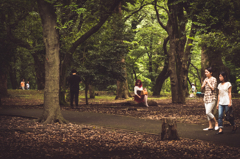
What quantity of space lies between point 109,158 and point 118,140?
1.89 metres

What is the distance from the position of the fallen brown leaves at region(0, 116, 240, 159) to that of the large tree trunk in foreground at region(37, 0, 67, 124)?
101 centimetres

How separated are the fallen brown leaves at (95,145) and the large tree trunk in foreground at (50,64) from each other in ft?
3.32

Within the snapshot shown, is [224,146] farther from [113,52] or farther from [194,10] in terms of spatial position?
[113,52]

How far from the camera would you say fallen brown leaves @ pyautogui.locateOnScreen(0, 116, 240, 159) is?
576 cm

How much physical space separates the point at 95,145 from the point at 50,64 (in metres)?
4.04

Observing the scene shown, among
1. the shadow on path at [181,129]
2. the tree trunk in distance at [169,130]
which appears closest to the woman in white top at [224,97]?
the shadow on path at [181,129]

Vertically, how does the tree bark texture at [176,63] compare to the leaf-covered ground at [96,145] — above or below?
above

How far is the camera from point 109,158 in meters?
5.53

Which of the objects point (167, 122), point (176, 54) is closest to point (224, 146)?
point (167, 122)

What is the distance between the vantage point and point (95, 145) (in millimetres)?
6734

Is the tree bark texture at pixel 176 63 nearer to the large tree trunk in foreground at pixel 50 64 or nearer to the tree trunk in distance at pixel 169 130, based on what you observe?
the large tree trunk in foreground at pixel 50 64

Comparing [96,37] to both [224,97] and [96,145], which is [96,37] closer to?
[224,97]

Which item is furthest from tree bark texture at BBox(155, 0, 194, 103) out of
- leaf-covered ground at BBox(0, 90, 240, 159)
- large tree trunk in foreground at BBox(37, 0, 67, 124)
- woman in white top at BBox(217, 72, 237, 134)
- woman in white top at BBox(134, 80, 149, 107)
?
leaf-covered ground at BBox(0, 90, 240, 159)

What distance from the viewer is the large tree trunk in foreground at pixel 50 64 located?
9.55 metres
